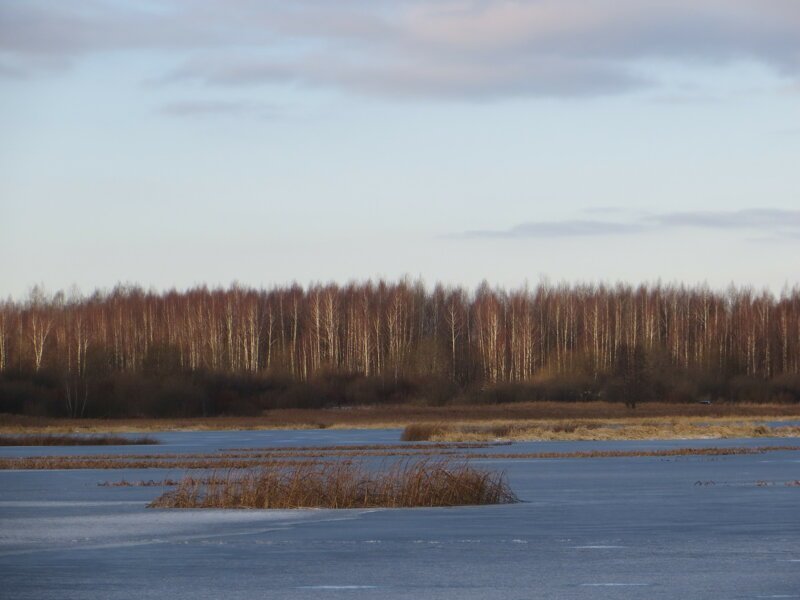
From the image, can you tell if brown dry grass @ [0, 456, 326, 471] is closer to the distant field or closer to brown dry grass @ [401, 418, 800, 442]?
brown dry grass @ [401, 418, 800, 442]

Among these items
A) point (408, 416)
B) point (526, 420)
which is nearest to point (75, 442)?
point (526, 420)

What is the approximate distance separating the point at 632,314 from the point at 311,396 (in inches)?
1738

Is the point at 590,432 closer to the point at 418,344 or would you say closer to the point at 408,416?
the point at 408,416

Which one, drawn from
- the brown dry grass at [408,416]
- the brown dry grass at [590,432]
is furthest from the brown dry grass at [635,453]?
the brown dry grass at [408,416]

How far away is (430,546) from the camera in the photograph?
1845 cm

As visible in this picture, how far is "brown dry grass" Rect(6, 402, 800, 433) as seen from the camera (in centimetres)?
7112

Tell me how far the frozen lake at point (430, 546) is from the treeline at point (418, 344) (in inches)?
2317

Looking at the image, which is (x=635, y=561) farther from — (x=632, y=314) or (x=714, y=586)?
(x=632, y=314)

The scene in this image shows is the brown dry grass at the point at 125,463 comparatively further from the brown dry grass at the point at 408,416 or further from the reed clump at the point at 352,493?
the brown dry grass at the point at 408,416

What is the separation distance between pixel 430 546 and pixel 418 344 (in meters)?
91.4

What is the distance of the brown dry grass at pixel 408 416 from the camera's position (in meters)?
71.1

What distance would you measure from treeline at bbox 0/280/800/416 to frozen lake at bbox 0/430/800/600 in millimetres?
58843

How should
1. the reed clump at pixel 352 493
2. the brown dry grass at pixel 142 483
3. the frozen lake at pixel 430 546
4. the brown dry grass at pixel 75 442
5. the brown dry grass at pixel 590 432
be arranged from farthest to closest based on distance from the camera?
1. the brown dry grass at pixel 590 432
2. the brown dry grass at pixel 75 442
3. the brown dry grass at pixel 142 483
4. the reed clump at pixel 352 493
5. the frozen lake at pixel 430 546

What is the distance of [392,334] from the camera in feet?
384
